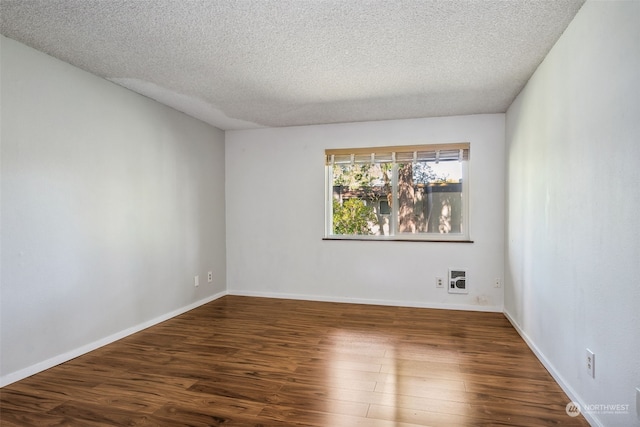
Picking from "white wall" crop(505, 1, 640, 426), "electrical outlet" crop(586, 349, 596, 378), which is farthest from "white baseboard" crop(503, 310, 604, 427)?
"electrical outlet" crop(586, 349, 596, 378)

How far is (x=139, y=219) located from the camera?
11.7ft

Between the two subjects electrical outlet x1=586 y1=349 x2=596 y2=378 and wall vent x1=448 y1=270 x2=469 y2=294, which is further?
wall vent x1=448 y1=270 x2=469 y2=294

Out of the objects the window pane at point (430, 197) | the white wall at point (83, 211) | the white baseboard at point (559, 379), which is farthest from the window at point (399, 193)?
the white wall at point (83, 211)

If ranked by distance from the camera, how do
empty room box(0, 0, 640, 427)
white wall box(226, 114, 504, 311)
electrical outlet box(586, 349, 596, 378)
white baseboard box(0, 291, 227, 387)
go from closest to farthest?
electrical outlet box(586, 349, 596, 378)
empty room box(0, 0, 640, 427)
white baseboard box(0, 291, 227, 387)
white wall box(226, 114, 504, 311)

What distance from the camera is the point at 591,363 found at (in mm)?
1930

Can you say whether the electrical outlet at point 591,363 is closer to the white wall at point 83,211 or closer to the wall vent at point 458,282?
the wall vent at point 458,282

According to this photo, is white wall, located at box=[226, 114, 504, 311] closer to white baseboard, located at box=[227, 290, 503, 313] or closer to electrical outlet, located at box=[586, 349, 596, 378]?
white baseboard, located at box=[227, 290, 503, 313]

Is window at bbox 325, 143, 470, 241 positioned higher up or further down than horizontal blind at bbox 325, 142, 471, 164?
further down

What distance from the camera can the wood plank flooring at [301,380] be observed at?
2.06m

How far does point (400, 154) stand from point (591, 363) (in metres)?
3.03

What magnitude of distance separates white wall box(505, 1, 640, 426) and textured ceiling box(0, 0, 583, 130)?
361mm

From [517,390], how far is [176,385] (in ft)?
7.15

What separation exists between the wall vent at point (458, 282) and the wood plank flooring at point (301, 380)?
0.59 metres

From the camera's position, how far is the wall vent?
Answer: 169 inches
